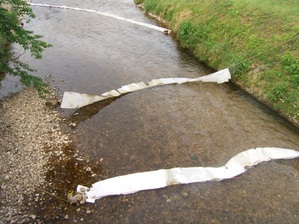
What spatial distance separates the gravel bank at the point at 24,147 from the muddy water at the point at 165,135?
0.73m

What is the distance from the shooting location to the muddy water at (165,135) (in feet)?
30.6

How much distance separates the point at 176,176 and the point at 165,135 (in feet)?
8.74

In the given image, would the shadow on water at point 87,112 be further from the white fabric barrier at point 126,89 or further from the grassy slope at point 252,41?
the grassy slope at point 252,41

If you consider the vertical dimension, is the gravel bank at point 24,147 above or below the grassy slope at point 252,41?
below

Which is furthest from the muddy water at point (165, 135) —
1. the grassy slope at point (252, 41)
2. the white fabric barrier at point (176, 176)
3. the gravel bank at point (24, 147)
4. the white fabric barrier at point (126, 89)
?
the grassy slope at point (252, 41)

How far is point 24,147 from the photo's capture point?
1137cm

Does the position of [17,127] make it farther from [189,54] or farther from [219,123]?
[189,54]

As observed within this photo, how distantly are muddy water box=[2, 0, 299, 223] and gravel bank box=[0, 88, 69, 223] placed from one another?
2.39 ft

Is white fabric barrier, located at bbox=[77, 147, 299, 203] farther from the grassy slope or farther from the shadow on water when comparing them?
the shadow on water

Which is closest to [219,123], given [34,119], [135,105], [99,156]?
[135,105]

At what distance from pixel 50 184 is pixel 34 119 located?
4400 mm

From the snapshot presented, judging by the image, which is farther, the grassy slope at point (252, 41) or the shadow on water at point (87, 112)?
the grassy slope at point (252, 41)

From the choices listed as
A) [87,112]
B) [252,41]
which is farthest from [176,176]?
[252,41]

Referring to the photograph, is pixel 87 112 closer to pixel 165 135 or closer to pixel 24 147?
pixel 24 147
